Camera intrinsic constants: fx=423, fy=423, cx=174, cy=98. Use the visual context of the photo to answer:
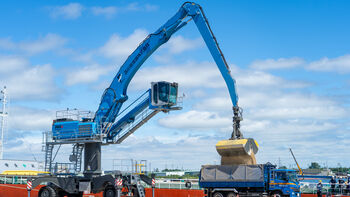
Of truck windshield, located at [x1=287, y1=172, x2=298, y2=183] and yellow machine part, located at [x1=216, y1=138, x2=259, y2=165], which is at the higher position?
yellow machine part, located at [x1=216, y1=138, x2=259, y2=165]

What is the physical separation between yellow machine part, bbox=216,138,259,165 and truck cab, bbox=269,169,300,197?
150 cm

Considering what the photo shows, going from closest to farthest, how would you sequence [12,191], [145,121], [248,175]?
1. [248,175]
2. [145,121]
3. [12,191]

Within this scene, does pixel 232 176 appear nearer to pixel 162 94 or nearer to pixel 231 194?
pixel 231 194

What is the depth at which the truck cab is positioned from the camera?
25.4 m

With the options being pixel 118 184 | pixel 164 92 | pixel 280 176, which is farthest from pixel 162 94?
pixel 280 176

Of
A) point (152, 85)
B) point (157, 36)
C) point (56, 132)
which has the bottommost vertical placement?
point (56, 132)

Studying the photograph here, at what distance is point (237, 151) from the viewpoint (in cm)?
2481

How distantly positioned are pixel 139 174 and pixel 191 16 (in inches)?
407

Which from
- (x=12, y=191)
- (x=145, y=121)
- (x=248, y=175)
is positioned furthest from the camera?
(x=12, y=191)

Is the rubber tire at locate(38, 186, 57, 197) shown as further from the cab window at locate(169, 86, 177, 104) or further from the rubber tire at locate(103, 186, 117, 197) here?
the cab window at locate(169, 86, 177, 104)

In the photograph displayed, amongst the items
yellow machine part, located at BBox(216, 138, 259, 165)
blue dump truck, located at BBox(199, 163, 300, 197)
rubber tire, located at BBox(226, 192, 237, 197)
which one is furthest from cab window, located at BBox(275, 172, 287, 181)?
rubber tire, located at BBox(226, 192, 237, 197)

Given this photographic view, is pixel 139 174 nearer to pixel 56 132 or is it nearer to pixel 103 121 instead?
pixel 103 121

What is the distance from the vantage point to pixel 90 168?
2650cm

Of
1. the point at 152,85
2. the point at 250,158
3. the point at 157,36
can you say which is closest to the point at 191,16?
the point at 157,36
